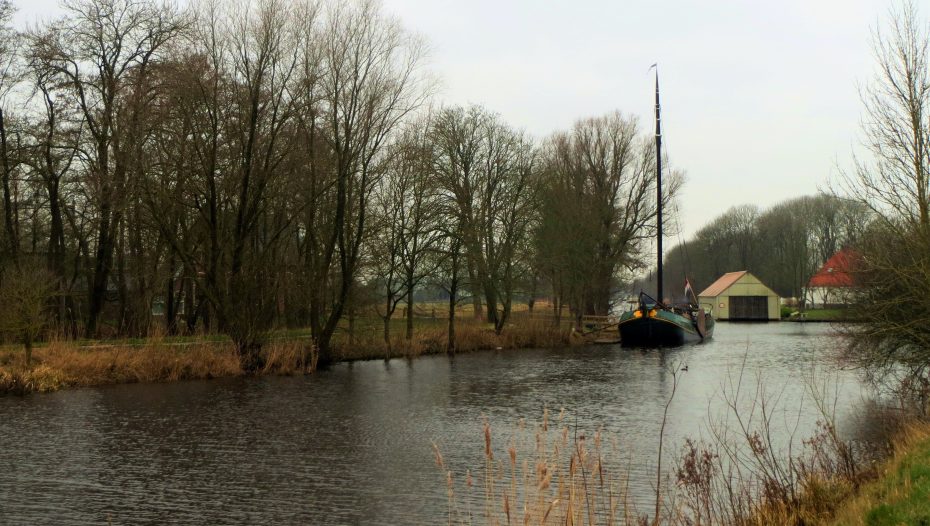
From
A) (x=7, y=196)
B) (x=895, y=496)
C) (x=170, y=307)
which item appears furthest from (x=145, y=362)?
(x=895, y=496)

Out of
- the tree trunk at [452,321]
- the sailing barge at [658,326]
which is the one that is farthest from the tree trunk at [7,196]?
the sailing barge at [658,326]

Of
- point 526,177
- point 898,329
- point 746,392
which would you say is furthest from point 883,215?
point 526,177

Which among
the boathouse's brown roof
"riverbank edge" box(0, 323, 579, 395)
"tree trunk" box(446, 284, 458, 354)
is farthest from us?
the boathouse's brown roof

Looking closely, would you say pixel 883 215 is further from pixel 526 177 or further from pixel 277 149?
pixel 526 177

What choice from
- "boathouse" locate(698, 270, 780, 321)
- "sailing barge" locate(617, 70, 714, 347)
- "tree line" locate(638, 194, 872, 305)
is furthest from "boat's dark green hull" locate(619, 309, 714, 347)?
"boathouse" locate(698, 270, 780, 321)

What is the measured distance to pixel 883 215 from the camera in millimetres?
14328

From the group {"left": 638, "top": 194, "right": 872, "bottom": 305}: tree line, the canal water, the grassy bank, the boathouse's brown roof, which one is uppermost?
{"left": 638, "top": 194, "right": 872, "bottom": 305}: tree line

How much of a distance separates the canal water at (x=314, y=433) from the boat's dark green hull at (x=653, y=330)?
44.0 ft

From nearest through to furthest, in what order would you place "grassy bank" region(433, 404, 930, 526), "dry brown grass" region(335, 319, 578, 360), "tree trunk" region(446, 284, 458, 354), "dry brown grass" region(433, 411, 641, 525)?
"grassy bank" region(433, 404, 930, 526)
"dry brown grass" region(433, 411, 641, 525)
"dry brown grass" region(335, 319, 578, 360)
"tree trunk" region(446, 284, 458, 354)

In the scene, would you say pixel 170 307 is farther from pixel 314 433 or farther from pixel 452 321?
pixel 314 433

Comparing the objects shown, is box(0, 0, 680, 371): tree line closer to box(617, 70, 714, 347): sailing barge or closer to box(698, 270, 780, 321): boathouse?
box(617, 70, 714, 347): sailing barge

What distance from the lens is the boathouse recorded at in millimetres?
72125

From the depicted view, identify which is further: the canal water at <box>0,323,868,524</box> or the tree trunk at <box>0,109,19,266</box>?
the tree trunk at <box>0,109,19,266</box>

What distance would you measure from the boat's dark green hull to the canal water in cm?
1342
